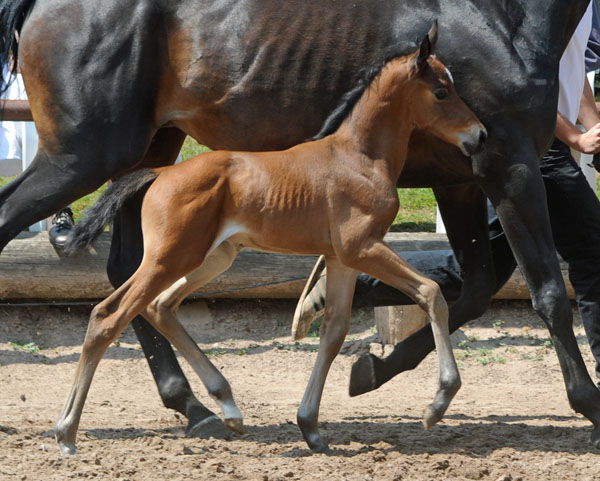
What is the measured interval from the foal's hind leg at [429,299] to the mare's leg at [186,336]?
65 centimetres

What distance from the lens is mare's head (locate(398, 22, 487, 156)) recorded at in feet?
12.5

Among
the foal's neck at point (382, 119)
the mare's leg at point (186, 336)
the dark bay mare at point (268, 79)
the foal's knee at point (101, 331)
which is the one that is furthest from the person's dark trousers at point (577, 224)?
the foal's knee at point (101, 331)

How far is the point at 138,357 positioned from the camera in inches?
239

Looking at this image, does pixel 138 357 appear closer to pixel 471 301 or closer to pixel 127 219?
pixel 127 219

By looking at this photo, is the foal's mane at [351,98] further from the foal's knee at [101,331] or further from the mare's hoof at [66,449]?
the mare's hoof at [66,449]

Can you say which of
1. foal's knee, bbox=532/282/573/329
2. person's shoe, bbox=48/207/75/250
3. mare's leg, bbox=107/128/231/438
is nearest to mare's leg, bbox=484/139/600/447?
foal's knee, bbox=532/282/573/329

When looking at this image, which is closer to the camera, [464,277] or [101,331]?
[101,331]

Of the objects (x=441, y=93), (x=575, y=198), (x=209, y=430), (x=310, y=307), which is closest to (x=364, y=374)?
(x=310, y=307)

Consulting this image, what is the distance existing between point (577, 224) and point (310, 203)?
143 cm

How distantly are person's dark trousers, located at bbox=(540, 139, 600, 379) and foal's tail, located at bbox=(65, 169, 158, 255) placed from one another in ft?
6.11

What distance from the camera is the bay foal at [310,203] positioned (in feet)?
12.3

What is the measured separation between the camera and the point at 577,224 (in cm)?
454

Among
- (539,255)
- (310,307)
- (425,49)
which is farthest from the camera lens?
(310,307)

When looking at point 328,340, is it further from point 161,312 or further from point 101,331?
point 101,331
